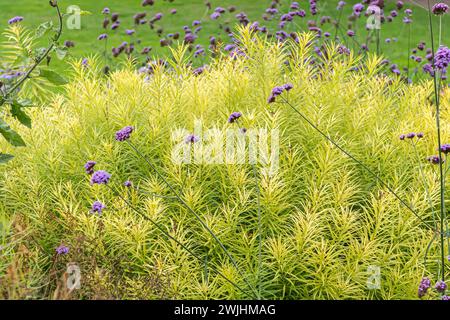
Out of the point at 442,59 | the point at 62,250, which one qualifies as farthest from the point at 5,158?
the point at 442,59

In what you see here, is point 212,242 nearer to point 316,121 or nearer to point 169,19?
point 316,121

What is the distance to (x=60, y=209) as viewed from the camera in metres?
2.87

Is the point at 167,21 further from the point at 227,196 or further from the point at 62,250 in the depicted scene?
the point at 62,250

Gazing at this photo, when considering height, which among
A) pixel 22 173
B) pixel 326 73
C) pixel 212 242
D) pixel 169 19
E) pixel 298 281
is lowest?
pixel 298 281

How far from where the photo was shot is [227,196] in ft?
9.71

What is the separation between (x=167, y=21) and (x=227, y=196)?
914 cm

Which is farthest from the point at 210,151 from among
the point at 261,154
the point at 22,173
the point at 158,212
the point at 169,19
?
the point at 169,19

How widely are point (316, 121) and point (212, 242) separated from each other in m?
0.82

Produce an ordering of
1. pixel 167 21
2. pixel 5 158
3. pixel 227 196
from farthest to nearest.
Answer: pixel 167 21
pixel 227 196
pixel 5 158

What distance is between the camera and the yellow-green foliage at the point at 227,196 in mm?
2611

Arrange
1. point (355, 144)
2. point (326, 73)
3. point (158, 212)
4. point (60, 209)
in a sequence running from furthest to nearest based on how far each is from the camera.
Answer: point (326, 73), point (355, 144), point (60, 209), point (158, 212)

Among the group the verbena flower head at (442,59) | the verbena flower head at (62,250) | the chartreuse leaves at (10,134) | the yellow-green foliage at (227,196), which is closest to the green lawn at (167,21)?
the yellow-green foliage at (227,196)

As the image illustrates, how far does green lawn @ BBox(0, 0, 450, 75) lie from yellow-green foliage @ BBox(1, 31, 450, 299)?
522 centimetres

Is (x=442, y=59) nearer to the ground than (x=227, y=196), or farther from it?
farther from it
